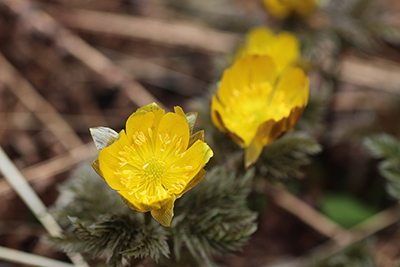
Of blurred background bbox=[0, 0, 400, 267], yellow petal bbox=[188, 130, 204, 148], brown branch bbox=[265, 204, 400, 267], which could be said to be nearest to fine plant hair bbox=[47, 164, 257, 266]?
yellow petal bbox=[188, 130, 204, 148]

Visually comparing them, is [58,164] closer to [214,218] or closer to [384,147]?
[214,218]

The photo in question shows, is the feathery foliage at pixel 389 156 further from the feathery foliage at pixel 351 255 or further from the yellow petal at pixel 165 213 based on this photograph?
the yellow petal at pixel 165 213

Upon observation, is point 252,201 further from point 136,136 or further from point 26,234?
point 26,234

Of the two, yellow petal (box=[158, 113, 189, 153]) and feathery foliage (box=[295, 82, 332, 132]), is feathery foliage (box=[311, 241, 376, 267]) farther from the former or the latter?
yellow petal (box=[158, 113, 189, 153])

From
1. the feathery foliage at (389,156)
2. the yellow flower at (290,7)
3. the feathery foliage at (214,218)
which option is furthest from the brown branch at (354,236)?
the yellow flower at (290,7)

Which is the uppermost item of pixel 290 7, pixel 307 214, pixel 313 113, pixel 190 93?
pixel 290 7

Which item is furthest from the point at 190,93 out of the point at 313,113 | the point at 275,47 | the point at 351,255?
the point at 351,255
